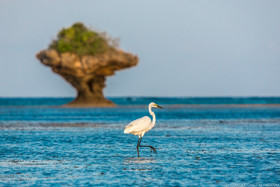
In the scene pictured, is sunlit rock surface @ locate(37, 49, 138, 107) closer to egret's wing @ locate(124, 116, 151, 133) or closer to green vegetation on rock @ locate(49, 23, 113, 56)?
green vegetation on rock @ locate(49, 23, 113, 56)

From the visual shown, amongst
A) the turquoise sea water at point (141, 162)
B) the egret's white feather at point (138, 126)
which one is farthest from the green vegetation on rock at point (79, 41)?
the egret's white feather at point (138, 126)

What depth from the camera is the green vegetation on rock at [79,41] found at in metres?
71.4

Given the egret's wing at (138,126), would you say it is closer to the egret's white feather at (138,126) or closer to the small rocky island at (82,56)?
the egret's white feather at (138,126)

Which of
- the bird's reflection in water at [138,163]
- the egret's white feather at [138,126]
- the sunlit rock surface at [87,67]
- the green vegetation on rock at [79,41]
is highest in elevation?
the green vegetation on rock at [79,41]

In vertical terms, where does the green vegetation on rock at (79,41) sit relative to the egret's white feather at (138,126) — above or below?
above

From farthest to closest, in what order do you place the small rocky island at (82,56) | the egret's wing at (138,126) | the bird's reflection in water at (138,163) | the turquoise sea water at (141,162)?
the small rocky island at (82,56) < the egret's wing at (138,126) < the bird's reflection in water at (138,163) < the turquoise sea water at (141,162)

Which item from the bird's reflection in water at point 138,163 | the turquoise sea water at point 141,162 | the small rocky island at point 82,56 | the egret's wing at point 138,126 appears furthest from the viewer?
the small rocky island at point 82,56

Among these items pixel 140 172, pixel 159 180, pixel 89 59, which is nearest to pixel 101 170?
pixel 140 172

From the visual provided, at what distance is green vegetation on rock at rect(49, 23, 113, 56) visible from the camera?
2810 inches

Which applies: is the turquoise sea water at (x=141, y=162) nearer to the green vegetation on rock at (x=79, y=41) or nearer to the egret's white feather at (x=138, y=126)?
the egret's white feather at (x=138, y=126)

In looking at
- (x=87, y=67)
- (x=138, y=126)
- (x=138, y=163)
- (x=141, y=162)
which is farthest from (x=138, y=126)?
(x=87, y=67)

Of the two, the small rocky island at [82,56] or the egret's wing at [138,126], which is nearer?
the egret's wing at [138,126]

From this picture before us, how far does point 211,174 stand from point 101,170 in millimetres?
3064

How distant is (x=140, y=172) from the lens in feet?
47.4
